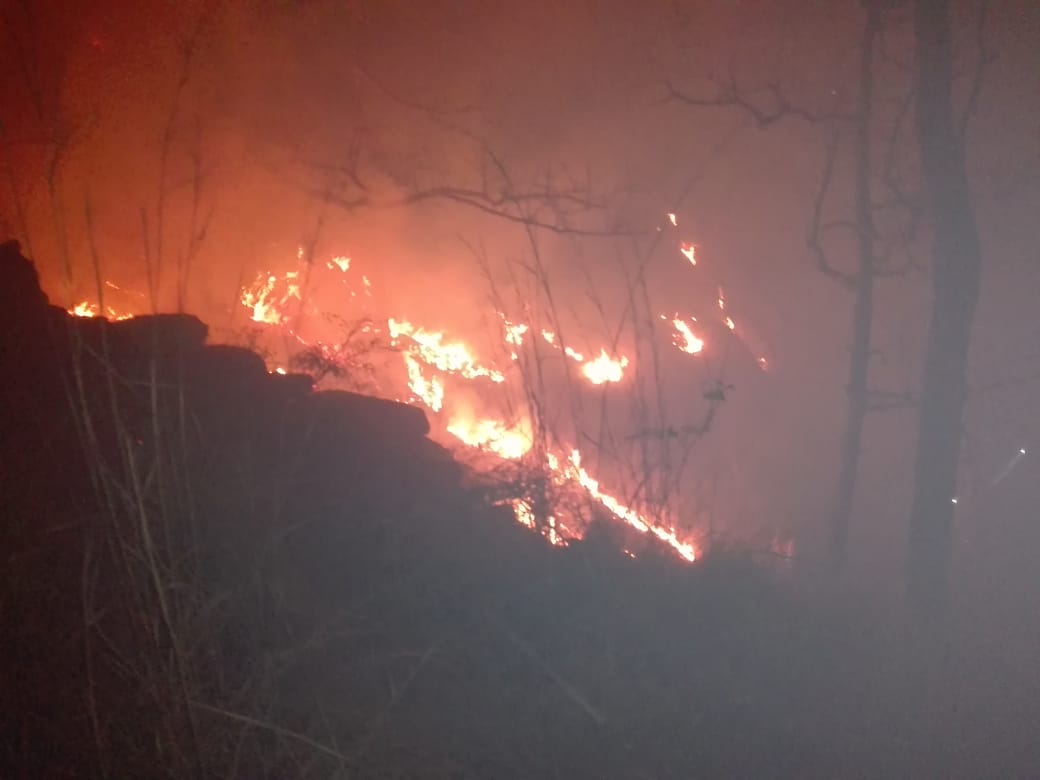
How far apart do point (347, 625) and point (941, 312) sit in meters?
7.58

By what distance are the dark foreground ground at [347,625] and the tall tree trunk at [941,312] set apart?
4.46ft

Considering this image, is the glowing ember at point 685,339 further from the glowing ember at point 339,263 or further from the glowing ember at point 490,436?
the glowing ember at point 339,263

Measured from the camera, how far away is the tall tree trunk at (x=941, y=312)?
9.16 metres

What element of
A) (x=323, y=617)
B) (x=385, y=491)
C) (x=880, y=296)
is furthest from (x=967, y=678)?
(x=880, y=296)

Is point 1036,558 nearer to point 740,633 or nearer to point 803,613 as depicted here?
point 803,613

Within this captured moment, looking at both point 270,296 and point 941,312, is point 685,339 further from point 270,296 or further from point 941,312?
point 270,296

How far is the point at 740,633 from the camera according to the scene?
6359 mm

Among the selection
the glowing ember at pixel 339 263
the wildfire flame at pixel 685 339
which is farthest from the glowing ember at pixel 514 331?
the wildfire flame at pixel 685 339

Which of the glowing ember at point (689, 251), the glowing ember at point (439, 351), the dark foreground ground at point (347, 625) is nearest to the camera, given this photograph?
the dark foreground ground at point (347, 625)

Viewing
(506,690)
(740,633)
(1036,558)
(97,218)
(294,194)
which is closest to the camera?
(506,690)

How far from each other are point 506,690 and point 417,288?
8.71m

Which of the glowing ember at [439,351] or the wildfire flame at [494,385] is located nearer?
the wildfire flame at [494,385]

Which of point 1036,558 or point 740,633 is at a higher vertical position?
point 1036,558

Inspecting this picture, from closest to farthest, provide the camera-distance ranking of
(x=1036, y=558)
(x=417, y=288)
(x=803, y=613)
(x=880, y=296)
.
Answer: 1. (x=803, y=613)
2. (x=417, y=288)
3. (x=1036, y=558)
4. (x=880, y=296)
